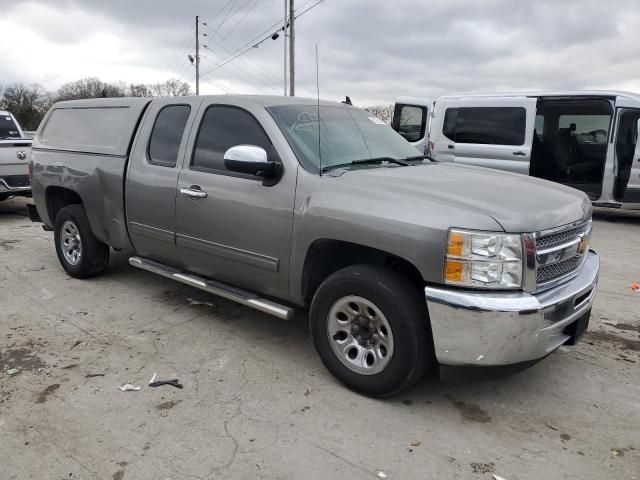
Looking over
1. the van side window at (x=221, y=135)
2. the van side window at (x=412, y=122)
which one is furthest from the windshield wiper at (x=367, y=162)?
the van side window at (x=412, y=122)

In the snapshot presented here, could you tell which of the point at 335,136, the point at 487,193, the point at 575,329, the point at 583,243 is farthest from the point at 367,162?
the point at 575,329

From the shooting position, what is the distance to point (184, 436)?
2.82m

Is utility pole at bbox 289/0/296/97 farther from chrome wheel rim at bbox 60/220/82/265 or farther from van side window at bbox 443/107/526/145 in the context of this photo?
chrome wheel rim at bbox 60/220/82/265

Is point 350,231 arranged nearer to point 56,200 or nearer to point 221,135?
point 221,135

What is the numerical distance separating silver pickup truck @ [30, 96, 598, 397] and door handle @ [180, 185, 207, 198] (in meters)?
0.01

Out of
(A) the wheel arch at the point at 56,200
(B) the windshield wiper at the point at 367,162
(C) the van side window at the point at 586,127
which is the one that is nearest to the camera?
(B) the windshield wiper at the point at 367,162

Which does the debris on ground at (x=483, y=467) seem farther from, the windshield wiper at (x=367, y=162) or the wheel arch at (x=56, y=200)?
the wheel arch at (x=56, y=200)

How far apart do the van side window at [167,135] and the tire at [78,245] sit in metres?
1.32

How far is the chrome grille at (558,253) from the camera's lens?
2865mm

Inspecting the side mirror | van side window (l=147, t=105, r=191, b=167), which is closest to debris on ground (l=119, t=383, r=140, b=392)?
the side mirror

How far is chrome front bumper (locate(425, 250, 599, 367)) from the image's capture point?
2.68 metres

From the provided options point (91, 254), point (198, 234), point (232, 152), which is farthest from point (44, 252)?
point (232, 152)

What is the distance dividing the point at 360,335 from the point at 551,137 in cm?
933

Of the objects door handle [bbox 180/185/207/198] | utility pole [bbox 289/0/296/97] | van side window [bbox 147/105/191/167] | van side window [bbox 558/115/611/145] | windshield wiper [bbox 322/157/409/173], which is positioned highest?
utility pole [bbox 289/0/296/97]
